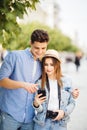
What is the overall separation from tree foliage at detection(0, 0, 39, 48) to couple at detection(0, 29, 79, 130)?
0.24 m

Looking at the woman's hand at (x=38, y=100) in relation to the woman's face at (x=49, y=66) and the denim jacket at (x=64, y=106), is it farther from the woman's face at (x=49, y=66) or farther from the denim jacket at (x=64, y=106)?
the woman's face at (x=49, y=66)

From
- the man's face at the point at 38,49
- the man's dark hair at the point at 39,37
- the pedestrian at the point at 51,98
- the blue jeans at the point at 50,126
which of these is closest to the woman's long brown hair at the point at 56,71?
the pedestrian at the point at 51,98

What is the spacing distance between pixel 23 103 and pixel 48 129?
38cm

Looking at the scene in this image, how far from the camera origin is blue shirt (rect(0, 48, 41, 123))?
479 cm

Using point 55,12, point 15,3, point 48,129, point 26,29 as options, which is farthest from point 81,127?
point 55,12

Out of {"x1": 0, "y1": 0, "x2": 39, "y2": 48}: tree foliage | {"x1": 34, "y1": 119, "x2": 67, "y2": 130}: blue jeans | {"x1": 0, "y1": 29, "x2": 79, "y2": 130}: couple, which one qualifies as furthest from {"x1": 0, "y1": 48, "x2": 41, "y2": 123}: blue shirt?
{"x1": 0, "y1": 0, "x2": 39, "y2": 48}: tree foliage

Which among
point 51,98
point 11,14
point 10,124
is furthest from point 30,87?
point 11,14

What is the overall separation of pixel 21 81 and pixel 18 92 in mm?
119

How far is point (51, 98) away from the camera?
484cm

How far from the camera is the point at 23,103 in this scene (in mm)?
4801

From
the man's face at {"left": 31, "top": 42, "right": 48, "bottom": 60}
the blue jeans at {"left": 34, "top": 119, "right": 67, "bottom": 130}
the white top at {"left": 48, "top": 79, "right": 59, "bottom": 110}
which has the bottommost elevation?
the blue jeans at {"left": 34, "top": 119, "right": 67, "bottom": 130}

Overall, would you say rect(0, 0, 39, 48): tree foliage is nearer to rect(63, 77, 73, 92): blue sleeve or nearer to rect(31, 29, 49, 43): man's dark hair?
rect(31, 29, 49, 43): man's dark hair

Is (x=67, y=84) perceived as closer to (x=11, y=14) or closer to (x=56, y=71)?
(x=56, y=71)

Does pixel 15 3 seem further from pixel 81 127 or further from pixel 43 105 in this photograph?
pixel 81 127
